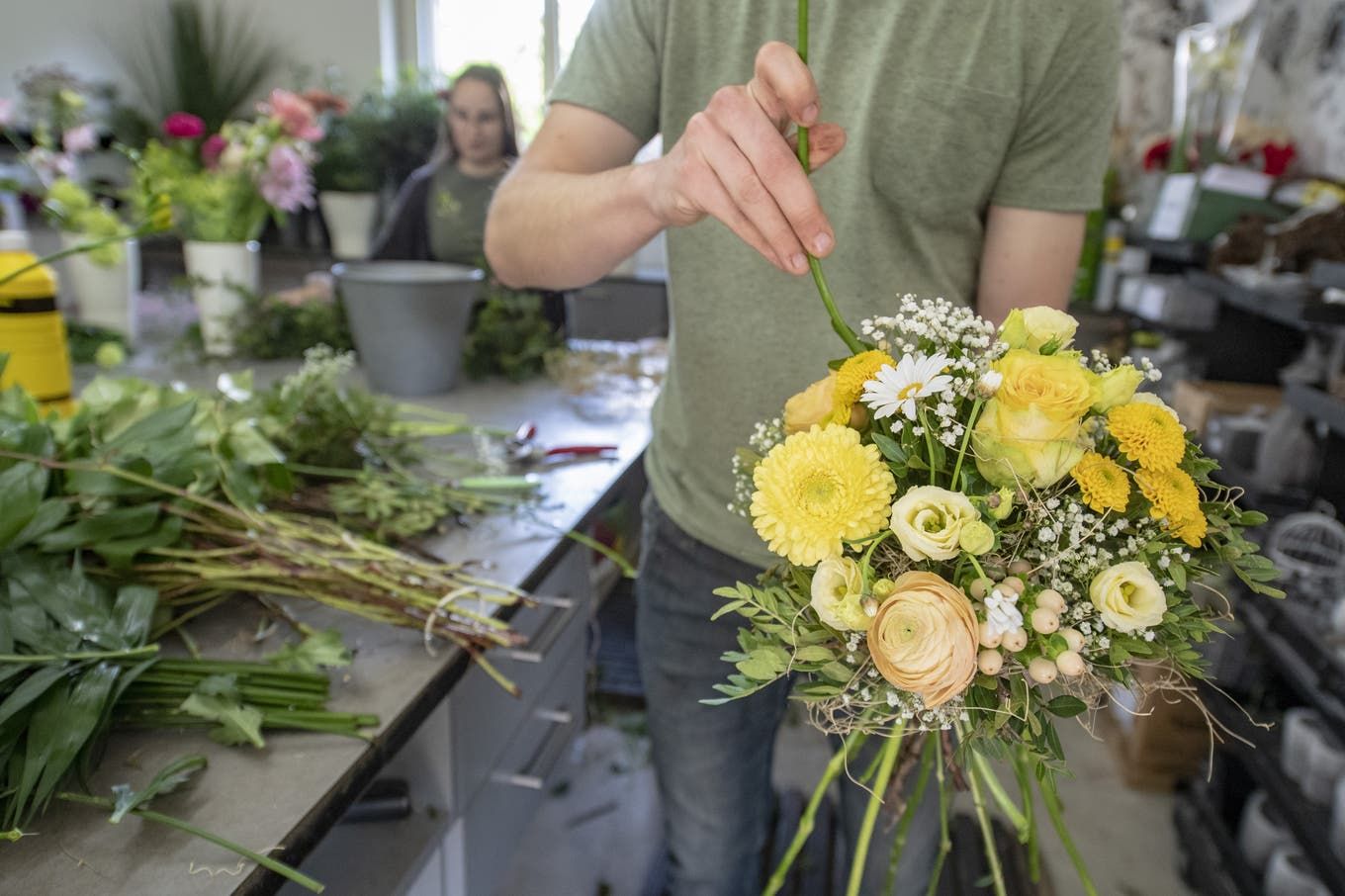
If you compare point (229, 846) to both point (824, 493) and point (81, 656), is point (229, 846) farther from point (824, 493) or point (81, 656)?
point (824, 493)

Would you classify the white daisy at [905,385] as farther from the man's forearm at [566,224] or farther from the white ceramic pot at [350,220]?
the white ceramic pot at [350,220]

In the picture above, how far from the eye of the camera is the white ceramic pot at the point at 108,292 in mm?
2125

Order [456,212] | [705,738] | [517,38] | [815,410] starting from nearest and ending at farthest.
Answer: [815,410] → [705,738] → [456,212] → [517,38]

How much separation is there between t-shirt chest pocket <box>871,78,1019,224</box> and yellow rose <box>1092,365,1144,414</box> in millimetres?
464

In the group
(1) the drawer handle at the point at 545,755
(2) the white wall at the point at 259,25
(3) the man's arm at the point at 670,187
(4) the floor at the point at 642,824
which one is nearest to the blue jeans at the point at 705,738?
(1) the drawer handle at the point at 545,755

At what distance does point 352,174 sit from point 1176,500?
12.4 feet

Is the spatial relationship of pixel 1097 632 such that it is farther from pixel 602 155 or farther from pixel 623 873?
pixel 623 873

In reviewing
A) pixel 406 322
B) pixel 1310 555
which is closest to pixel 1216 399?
pixel 1310 555

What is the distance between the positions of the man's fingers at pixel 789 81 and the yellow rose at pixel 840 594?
1.00 feet

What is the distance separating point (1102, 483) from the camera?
1.63 ft

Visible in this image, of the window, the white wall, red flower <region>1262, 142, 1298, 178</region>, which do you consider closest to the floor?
red flower <region>1262, 142, 1298, 178</region>

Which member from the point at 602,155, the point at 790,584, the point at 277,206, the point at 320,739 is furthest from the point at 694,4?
the point at 277,206

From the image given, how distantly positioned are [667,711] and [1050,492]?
0.69 meters

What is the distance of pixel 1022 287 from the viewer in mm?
958
